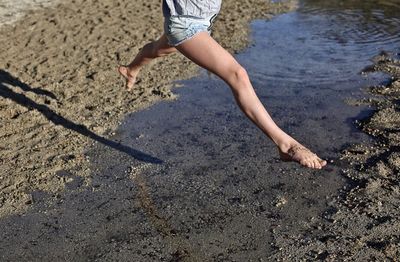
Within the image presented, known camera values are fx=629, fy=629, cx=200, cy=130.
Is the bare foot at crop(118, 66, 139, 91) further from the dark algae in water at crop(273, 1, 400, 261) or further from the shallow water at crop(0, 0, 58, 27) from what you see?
the shallow water at crop(0, 0, 58, 27)

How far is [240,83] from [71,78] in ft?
10.9

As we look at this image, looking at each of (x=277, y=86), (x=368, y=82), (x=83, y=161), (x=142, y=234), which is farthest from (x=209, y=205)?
(x=368, y=82)

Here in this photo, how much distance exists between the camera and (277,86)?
6.54 meters

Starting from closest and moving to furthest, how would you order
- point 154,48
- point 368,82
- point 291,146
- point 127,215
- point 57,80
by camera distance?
point 291,146, point 127,215, point 154,48, point 368,82, point 57,80

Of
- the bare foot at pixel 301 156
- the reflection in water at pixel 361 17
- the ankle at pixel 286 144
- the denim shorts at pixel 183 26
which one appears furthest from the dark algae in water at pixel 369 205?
the reflection in water at pixel 361 17

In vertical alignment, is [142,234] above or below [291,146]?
below

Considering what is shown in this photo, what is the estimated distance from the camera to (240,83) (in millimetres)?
4090

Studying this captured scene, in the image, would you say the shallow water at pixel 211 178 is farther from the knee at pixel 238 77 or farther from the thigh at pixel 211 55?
the thigh at pixel 211 55

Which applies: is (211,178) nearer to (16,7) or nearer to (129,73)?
(129,73)

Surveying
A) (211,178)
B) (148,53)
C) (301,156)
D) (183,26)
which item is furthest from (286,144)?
(148,53)

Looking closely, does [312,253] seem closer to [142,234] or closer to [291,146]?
[291,146]

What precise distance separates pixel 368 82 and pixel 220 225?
3029 mm

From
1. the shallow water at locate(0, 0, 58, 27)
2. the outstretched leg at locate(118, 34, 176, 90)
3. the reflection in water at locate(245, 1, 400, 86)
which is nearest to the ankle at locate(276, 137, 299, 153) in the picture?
the outstretched leg at locate(118, 34, 176, 90)

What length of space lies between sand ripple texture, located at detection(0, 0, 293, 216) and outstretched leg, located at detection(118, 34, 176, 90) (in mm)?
582
